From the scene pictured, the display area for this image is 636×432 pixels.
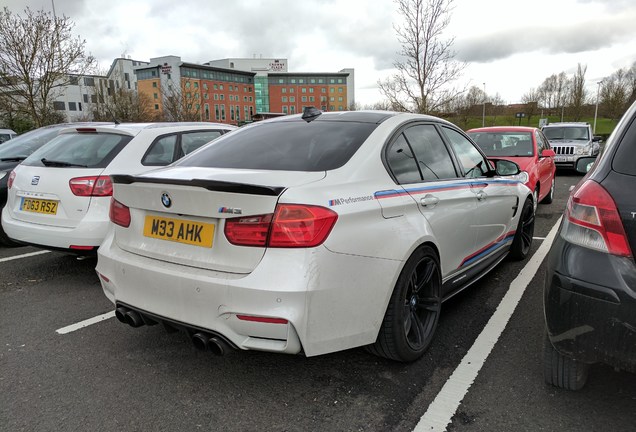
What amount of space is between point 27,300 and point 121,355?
1673 mm

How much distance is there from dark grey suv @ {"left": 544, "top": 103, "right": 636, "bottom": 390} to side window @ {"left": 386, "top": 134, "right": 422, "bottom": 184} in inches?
36.9

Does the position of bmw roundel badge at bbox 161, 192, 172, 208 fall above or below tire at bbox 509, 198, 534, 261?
above

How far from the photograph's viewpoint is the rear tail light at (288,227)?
6.77ft

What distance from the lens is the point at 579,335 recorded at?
2.00 meters

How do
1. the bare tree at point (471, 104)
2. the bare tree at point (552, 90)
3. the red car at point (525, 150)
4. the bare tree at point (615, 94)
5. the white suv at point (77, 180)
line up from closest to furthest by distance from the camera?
the white suv at point (77, 180) < the red car at point (525, 150) < the bare tree at point (471, 104) < the bare tree at point (615, 94) < the bare tree at point (552, 90)

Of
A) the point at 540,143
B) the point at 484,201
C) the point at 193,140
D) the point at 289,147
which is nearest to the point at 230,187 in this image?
the point at 289,147

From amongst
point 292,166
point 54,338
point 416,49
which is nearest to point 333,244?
point 292,166

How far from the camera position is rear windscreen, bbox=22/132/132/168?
428 cm

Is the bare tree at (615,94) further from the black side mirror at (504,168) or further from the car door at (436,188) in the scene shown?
the car door at (436,188)

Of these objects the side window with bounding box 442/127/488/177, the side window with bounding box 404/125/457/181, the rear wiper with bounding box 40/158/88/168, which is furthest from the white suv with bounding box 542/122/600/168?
the rear wiper with bounding box 40/158/88/168

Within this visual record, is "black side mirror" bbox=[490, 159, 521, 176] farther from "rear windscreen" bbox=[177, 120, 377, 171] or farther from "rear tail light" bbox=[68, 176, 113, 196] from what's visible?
"rear tail light" bbox=[68, 176, 113, 196]

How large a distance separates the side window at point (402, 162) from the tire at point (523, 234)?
2275mm

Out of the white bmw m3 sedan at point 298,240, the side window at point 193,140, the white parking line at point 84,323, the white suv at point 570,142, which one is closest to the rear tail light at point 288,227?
the white bmw m3 sedan at point 298,240

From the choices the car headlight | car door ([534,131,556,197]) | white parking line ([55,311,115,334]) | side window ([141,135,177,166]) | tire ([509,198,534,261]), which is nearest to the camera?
white parking line ([55,311,115,334])
